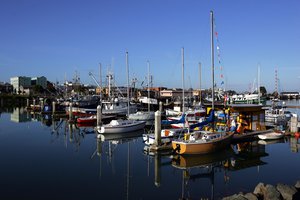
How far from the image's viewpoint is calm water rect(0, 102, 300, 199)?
1691 cm

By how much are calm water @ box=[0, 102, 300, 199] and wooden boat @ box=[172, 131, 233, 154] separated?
630 mm

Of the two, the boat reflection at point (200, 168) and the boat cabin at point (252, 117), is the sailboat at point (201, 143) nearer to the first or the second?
the boat reflection at point (200, 168)

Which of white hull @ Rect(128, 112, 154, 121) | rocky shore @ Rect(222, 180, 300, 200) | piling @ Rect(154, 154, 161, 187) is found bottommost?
piling @ Rect(154, 154, 161, 187)

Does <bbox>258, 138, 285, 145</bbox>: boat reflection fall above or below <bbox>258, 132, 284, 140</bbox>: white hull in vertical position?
below

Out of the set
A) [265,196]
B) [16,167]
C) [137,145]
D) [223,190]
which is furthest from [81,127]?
[265,196]

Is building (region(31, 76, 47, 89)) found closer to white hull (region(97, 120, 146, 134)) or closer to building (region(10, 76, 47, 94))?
building (region(10, 76, 47, 94))

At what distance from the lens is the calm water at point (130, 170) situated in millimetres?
16906

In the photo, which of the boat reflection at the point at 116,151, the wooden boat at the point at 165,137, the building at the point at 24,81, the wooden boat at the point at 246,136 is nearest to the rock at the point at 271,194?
the boat reflection at the point at 116,151

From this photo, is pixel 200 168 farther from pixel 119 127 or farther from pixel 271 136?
pixel 119 127

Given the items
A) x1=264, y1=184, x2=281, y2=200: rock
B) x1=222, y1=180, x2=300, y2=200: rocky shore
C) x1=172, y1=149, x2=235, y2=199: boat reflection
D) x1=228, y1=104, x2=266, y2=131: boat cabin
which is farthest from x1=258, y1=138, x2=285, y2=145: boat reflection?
x1=264, y1=184, x2=281, y2=200: rock

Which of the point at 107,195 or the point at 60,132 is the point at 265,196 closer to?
the point at 107,195

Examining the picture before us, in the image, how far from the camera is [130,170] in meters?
21.7

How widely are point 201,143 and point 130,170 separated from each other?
22.6 ft

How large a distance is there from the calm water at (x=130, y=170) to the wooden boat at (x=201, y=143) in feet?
2.07
